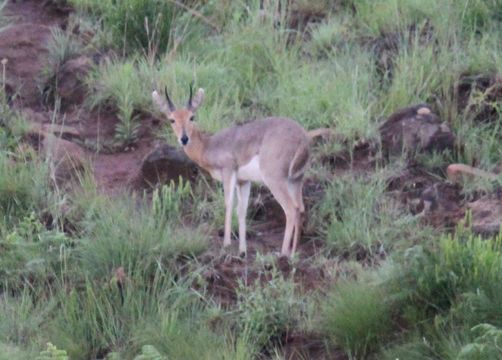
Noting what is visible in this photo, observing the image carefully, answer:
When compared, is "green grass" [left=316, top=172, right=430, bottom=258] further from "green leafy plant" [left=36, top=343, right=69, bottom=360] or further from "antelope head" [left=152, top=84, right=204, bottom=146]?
"green leafy plant" [left=36, top=343, right=69, bottom=360]

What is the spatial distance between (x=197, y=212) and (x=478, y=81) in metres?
3.10

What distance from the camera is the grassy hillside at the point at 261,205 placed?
9.48 metres

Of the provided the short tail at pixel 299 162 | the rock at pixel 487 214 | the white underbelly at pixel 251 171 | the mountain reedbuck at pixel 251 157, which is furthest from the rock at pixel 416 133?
the white underbelly at pixel 251 171

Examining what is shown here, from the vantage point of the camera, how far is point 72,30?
14727mm

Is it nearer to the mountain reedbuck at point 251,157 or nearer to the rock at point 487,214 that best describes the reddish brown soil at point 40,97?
the mountain reedbuck at point 251,157

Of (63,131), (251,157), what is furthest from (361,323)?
(63,131)

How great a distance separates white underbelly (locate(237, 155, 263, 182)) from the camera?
11133mm

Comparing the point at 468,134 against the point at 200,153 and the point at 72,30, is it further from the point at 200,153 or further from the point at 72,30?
the point at 72,30

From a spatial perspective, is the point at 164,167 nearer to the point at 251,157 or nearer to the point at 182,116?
the point at 182,116

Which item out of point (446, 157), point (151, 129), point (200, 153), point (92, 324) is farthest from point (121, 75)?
point (92, 324)

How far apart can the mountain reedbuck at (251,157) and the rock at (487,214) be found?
1324mm

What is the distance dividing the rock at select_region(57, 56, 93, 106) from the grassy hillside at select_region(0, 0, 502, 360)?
0.06 metres

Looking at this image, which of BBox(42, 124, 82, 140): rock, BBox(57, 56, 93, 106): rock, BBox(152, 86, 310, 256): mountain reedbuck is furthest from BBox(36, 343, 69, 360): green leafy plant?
BBox(57, 56, 93, 106): rock

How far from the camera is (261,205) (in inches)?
465
